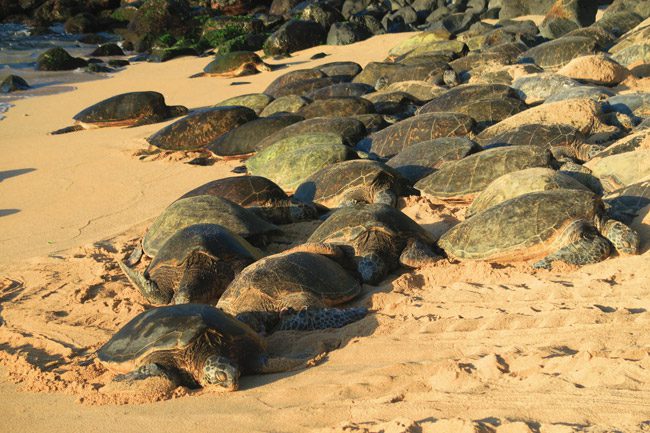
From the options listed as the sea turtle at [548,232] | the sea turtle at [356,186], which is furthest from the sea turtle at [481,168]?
the sea turtle at [548,232]

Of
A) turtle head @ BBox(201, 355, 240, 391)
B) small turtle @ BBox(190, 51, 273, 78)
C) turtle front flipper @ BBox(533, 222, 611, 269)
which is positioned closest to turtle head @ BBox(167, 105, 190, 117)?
small turtle @ BBox(190, 51, 273, 78)

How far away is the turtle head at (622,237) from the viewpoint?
526 cm

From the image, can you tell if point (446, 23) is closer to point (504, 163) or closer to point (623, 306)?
point (504, 163)

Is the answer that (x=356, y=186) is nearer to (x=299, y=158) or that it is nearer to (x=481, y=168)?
(x=481, y=168)

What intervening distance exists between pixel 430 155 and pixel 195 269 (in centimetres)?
348

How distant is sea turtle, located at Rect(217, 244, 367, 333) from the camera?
500cm

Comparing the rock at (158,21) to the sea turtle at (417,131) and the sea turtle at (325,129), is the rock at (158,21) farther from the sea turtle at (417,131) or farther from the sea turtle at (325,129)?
the sea turtle at (417,131)

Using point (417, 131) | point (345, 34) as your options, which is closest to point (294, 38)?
point (345, 34)

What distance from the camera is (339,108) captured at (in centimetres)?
1133

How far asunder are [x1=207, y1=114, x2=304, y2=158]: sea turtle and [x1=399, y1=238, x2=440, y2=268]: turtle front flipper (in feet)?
16.3

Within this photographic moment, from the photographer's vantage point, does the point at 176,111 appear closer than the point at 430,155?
No

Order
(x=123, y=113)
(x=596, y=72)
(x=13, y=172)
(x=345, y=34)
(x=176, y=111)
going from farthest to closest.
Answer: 1. (x=345, y=34)
2. (x=176, y=111)
3. (x=123, y=113)
4. (x=596, y=72)
5. (x=13, y=172)

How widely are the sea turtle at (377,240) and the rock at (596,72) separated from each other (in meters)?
6.51

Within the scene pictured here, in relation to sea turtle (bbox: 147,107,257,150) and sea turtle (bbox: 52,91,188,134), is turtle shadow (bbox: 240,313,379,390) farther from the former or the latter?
sea turtle (bbox: 52,91,188,134)
